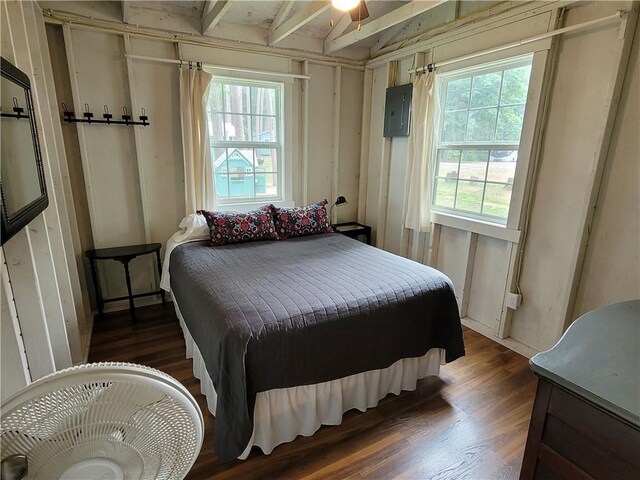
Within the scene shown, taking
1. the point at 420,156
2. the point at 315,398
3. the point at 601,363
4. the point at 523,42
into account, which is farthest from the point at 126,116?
the point at 601,363

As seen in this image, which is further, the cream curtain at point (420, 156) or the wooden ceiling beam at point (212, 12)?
the cream curtain at point (420, 156)

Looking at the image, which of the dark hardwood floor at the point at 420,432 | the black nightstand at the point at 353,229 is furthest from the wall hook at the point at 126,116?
the black nightstand at the point at 353,229

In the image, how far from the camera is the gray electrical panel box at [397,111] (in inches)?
128

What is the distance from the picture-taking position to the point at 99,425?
2.00ft

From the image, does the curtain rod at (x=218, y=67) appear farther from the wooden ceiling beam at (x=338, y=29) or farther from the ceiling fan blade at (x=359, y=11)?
the ceiling fan blade at (x=359, y=11)

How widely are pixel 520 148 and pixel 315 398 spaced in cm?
217

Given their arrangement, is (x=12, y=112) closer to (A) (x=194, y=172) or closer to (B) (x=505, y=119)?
(A) (x=194, y=172)

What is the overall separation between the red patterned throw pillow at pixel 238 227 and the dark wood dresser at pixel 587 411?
232cm

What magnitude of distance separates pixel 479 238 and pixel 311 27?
2.54 metres

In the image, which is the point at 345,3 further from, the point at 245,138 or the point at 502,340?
the point at 502,340

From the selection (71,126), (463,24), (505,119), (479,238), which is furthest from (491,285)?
(71,126)

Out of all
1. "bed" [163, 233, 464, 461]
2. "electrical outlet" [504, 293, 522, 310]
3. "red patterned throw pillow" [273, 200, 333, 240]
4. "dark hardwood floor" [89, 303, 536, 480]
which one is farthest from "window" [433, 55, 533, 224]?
"dark hardwood floor" [89, 303, 536, 480]

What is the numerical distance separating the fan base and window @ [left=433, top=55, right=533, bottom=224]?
2743mm

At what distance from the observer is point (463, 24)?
267 cm
